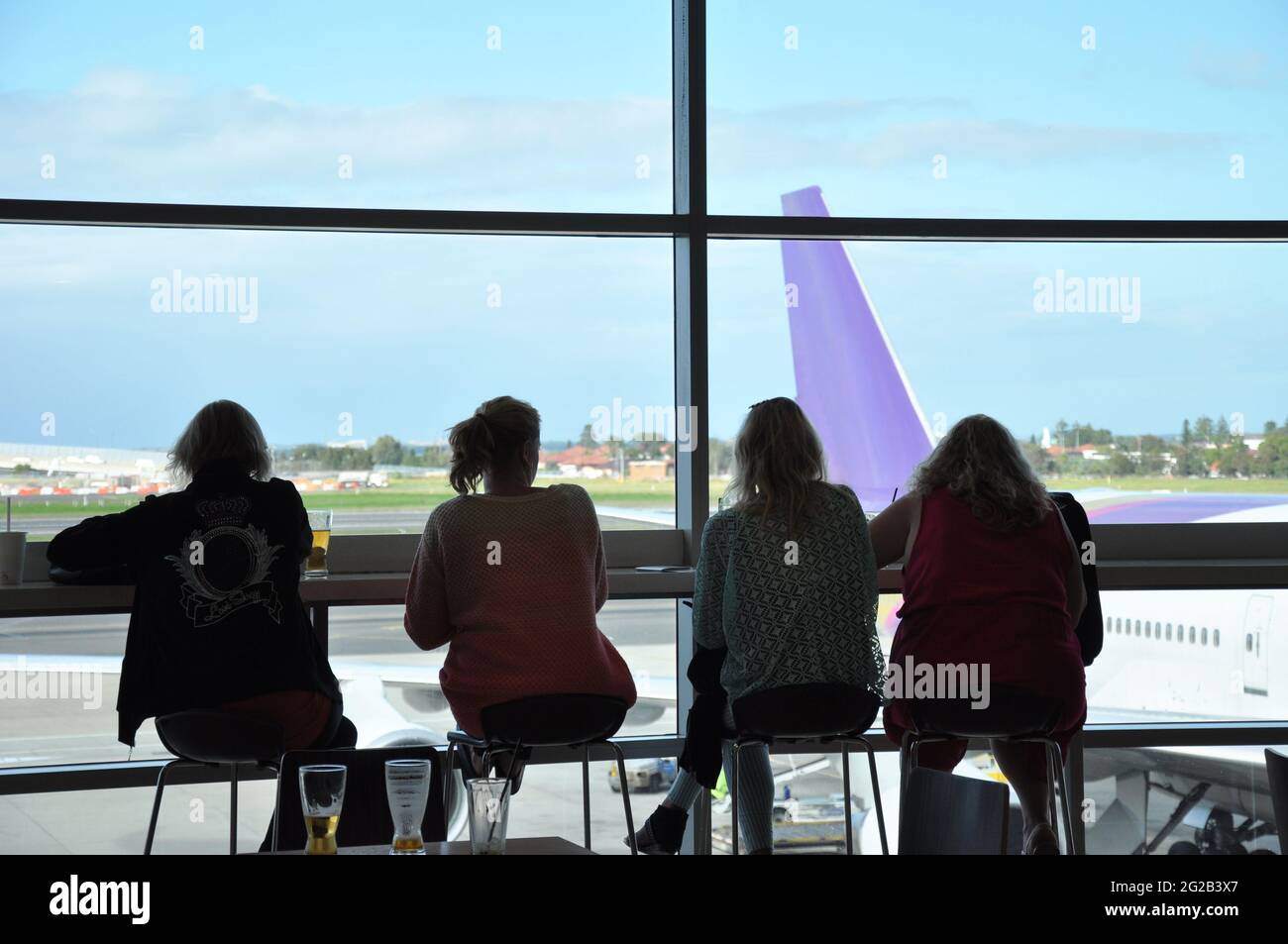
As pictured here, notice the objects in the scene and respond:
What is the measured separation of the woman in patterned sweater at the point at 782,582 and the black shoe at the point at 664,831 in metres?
0.15

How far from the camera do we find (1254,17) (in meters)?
4.08

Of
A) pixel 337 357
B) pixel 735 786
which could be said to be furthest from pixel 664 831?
pixel 337 357

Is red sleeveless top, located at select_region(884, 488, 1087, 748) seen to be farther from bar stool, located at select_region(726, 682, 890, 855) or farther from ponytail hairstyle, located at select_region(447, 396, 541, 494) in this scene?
ponytail hairstyle, located at select_region(447, 396, 541, 494)

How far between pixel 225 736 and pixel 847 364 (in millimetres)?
4209

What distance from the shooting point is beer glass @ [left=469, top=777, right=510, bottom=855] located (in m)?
1.26

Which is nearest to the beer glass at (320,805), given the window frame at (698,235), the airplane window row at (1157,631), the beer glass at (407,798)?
the beer glass at (407,798)

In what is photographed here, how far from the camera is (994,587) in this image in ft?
8.11

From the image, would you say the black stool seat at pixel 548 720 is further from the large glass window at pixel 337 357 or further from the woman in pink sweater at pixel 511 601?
the large glass window at pixel 337 357

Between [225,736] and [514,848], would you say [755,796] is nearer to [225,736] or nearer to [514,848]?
[225,736]

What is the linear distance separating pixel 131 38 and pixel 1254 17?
11.3ft

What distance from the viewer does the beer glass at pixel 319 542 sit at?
2.88 metres
